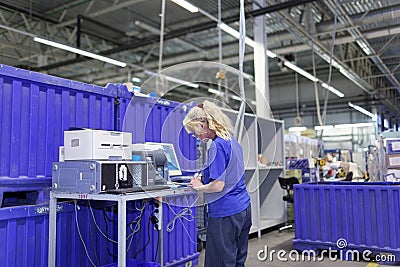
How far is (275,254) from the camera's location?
450cm

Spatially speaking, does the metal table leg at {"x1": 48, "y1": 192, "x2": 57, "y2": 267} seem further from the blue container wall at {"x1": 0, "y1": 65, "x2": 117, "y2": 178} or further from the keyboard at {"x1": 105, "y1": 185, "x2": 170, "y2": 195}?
the keyboard at {"x1": 105, "y1": 185, "x2": 170, "y2": 195}

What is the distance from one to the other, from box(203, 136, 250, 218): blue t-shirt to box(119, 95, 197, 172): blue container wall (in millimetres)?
377

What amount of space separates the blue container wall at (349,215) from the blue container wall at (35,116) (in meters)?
2.79

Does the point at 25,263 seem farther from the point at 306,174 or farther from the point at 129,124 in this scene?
the point at 306,174

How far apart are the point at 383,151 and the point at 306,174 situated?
72.9 inches

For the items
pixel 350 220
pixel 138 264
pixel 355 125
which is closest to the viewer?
pixel 138 264

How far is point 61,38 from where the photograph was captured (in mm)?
9852

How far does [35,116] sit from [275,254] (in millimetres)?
3208

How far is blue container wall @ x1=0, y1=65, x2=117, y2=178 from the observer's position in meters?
2.44

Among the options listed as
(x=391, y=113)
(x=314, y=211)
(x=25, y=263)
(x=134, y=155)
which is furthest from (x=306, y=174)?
(x=391, y=113)

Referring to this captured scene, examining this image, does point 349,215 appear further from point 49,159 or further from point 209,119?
point 49,159

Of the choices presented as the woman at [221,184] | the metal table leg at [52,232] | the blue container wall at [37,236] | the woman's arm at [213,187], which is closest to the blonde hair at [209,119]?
the woman at [221,184]

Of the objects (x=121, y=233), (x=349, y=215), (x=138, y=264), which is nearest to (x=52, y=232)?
(x=121, y=233)

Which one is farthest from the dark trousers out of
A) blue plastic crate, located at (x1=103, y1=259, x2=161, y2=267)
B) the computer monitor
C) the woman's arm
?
blue plastic crate, located at (x1=103, y1=259, x2=161, y2=267)
